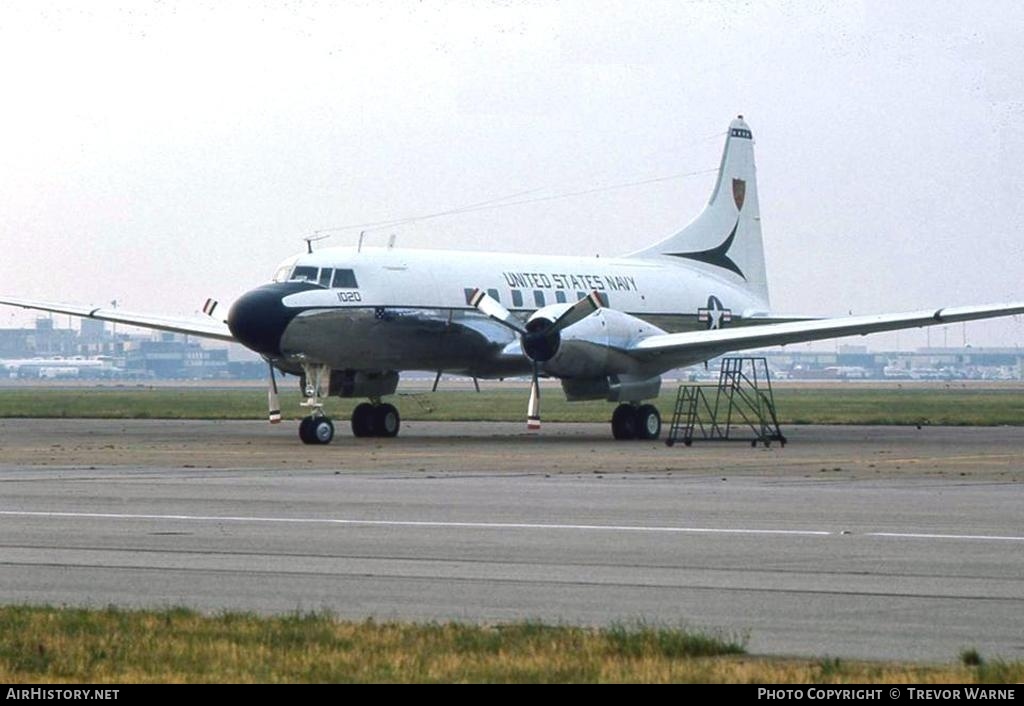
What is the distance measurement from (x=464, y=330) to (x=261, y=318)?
17.5 ft

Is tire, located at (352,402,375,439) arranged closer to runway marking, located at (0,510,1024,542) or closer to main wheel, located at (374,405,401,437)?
main wheel, located at (374,405,401,437)

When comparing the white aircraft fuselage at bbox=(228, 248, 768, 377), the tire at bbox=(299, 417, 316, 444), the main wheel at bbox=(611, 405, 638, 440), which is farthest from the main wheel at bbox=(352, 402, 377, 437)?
the main wheel at bbox=(611, 405, 638, 440)

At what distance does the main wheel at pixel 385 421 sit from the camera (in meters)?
39.7

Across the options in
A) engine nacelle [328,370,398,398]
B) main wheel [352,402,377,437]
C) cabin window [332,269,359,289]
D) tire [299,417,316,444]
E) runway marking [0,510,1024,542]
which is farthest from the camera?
main wheel [352,402,377,437]

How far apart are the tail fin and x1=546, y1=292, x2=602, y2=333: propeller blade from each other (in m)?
9.41

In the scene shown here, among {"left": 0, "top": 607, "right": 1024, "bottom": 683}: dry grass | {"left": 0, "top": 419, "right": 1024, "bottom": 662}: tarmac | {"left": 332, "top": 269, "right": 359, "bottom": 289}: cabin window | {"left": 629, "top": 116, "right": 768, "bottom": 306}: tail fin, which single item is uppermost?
{"left": 629, "top": 116, "right": 768, "bottom": 306}: tail fin

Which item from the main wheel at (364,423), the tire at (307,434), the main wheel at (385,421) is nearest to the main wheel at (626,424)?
the main wheel at (385,421)

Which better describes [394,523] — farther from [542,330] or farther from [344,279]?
[542,330]

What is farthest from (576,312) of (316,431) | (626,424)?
(316,431)

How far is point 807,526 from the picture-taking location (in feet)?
59.6

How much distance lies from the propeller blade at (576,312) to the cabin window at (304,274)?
509 cm

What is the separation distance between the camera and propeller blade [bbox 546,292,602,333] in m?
37.9

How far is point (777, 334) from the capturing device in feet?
130
